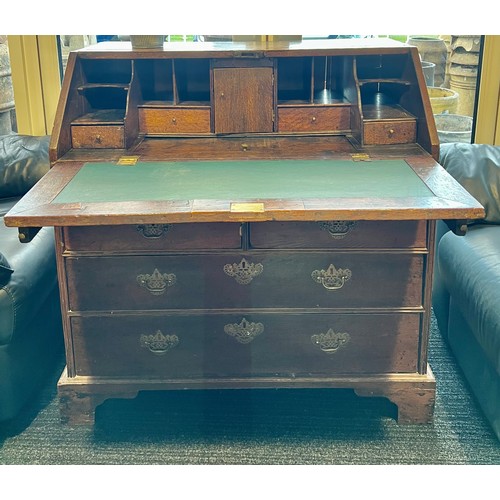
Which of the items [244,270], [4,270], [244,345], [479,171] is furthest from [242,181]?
[479,171]

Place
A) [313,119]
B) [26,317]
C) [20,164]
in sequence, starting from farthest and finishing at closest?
1. [20,164]
2. [313,119]
3. [26,317]

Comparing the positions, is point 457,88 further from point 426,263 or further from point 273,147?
point 426,263

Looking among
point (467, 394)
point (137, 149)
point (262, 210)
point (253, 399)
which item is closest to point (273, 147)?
point (137, 149)

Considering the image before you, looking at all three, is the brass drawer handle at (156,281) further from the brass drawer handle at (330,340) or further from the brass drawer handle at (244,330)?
the brass drawer handle at (330,340)

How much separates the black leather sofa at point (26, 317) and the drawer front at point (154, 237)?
0.90 ft

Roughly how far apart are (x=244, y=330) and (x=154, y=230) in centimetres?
40

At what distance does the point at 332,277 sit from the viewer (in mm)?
2020

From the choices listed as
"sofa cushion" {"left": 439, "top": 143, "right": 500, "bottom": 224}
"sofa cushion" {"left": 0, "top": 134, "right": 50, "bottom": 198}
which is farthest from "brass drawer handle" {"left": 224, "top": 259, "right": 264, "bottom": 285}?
"sofa cushion" {"left": 0, "top": 134, "right": 50, "bottom": 198}

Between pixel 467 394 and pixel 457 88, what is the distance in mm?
1416

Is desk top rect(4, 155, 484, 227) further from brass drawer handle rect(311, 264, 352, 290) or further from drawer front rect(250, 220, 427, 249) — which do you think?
brass drawer handle rect(311, 264, 352, 290)

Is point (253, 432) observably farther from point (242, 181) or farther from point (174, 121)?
point (174, 121)

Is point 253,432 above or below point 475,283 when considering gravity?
below

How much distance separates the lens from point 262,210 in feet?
5.79

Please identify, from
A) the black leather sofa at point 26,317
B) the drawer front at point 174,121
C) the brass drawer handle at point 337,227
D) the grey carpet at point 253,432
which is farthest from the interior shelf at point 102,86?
the grey carpet at point 253,432
